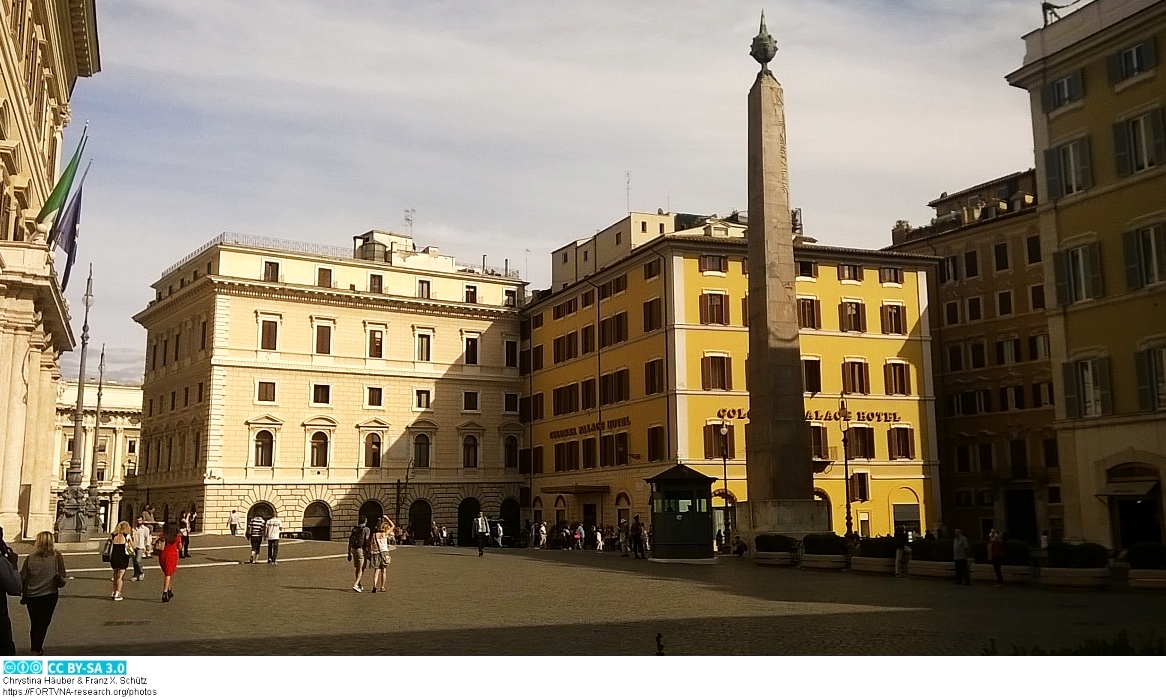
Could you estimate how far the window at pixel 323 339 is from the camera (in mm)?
52219

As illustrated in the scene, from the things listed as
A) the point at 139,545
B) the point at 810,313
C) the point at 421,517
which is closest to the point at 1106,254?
the point at 810,313

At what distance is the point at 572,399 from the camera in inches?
2023

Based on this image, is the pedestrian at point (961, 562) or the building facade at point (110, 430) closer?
the pedestrian at point (961, 562)

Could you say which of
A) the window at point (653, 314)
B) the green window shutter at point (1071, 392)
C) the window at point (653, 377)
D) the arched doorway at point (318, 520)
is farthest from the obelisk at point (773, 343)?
the arched doorway at point (318, 520)

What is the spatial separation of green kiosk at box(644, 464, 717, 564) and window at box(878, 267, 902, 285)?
72.9 ft

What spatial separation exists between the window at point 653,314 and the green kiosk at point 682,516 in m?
16.0

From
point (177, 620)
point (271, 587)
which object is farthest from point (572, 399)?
point (177, 620)

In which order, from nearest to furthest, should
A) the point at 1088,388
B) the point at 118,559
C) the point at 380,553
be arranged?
the point at 118,559
the point at 380,553
the point at 1088,388

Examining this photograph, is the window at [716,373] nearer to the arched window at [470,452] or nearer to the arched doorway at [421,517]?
the arched window at [470,452]

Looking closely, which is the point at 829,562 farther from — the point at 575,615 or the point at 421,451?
the point at 421,451

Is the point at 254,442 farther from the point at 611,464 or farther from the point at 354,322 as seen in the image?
the point at 611,464

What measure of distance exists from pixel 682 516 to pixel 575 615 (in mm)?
14137

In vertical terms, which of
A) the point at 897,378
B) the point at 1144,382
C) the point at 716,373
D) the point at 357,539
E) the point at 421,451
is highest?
the point at 897,378

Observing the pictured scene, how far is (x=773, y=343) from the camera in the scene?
86.3 feet
